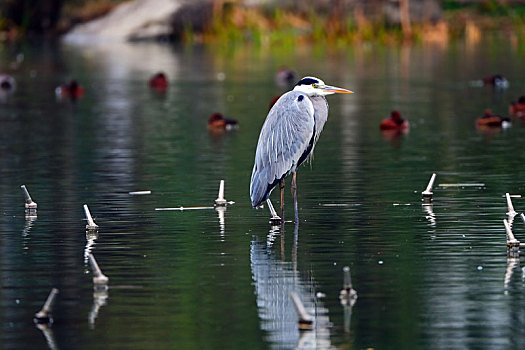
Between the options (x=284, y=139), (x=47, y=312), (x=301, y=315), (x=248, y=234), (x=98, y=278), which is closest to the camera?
(x=301, y=315)

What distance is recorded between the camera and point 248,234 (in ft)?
44.3

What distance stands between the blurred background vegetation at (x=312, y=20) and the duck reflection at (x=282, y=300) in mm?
46342

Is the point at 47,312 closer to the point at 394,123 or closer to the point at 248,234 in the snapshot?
the point at 248,234

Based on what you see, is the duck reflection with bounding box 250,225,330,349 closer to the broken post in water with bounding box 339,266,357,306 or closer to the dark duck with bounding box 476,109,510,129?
the broken post in water with bounding box 339,266,357,306

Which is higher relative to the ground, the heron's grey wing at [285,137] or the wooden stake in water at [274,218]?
the heron's grey wing at [285,137]

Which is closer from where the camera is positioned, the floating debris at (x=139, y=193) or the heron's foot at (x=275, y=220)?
the heron's foot at (x=275, y=220)

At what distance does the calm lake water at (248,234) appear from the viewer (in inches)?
377

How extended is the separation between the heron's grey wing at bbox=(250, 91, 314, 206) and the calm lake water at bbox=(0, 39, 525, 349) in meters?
0.60

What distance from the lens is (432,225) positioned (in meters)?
13.8

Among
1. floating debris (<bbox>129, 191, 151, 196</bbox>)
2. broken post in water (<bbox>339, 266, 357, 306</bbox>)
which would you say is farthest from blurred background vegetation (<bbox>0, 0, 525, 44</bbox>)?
broken post in water (<bbox>339, 266, 357, 306</bbox>)

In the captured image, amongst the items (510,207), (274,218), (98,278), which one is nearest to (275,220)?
(274,218)

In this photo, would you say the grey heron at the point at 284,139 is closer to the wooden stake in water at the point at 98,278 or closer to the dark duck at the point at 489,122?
the wooden stake in water at the point at 98,278

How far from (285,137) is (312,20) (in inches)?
1886

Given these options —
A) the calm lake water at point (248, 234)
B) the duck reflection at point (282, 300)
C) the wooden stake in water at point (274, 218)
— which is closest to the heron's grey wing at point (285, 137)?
the wooden stake in water at point (274, 218)
